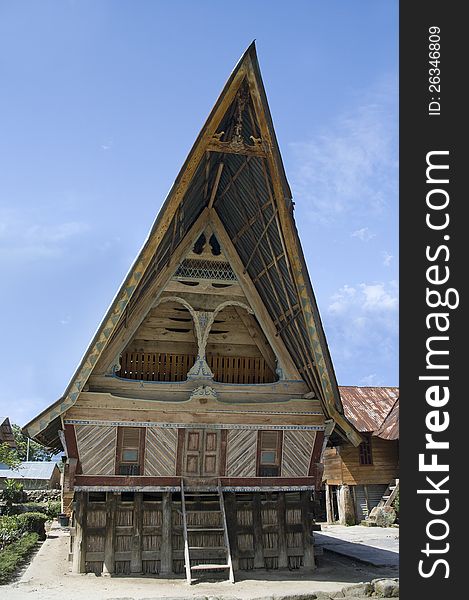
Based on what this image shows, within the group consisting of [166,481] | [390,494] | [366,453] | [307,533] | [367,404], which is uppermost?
[367,404]

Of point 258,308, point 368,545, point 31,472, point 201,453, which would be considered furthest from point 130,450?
point 31,472

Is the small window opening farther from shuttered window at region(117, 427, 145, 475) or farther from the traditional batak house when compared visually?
shuttered window at region(117, 427, 145, 475)

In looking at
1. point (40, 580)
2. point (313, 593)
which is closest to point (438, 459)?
point (313, 593)

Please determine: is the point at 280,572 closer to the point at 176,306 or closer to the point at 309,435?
the point at 309,435

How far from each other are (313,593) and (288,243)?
6.36 m

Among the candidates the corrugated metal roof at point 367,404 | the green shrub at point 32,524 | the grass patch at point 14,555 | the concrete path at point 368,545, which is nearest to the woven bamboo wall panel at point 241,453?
the concrete path at point 368,545

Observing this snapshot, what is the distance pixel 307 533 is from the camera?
13.9 m

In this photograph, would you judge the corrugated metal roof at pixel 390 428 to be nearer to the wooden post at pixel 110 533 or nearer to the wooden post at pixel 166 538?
the wooden post at pixel 166 538

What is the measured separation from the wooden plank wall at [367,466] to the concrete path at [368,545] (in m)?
2.61

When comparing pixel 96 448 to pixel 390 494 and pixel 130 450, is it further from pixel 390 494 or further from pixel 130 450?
pixel 390 494

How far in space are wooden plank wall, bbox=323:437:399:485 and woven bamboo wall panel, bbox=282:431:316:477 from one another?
60.3 ft

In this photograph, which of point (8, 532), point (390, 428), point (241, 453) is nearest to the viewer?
point (241, 453)

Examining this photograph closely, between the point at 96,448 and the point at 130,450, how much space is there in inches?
27.4

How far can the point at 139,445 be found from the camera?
13.2 meters
